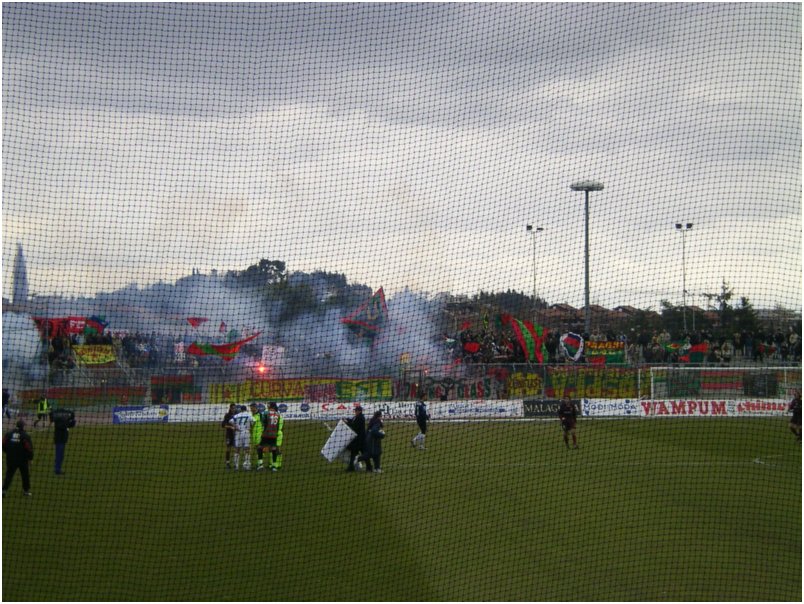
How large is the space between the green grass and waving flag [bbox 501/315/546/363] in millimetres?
7542

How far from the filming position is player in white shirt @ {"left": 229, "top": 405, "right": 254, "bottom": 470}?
13.6 meters

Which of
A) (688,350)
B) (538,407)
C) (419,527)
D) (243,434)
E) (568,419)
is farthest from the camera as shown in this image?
(688,350)

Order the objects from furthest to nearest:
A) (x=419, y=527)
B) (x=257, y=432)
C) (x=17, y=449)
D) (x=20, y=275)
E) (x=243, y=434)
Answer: (x=257, y=432) < (x=243, y=434) < (x=17, y=449) < (x=20, y=275) < (x=419, y=527)

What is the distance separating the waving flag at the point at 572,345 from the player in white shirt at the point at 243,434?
1150 cm

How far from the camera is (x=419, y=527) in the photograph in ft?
31.3

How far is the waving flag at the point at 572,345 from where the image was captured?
75.8 feet

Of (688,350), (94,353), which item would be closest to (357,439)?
(94,353)

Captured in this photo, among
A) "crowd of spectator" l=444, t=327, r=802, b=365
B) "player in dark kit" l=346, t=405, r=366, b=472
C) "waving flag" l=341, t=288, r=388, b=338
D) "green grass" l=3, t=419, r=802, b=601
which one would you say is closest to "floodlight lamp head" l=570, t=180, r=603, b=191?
"green grass" l=3, t=419, r=802, b=601

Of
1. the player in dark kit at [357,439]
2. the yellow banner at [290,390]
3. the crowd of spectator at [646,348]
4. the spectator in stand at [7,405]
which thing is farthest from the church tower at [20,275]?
the crowd of spectator at [646,348]

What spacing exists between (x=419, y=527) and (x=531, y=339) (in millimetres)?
14569

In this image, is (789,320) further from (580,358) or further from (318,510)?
(318,510)

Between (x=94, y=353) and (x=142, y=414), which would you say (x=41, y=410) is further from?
(x=142, y=414)

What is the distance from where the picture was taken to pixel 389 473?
13.4 metres

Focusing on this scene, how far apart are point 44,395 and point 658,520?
15.8 m
